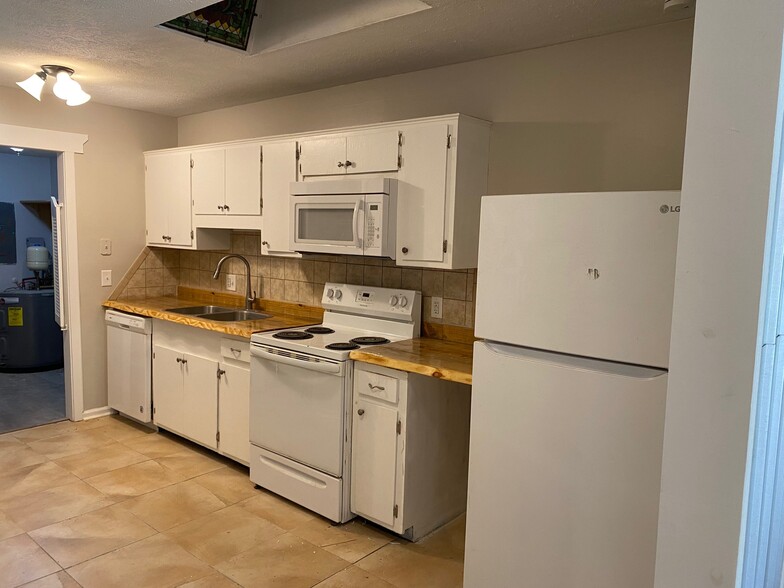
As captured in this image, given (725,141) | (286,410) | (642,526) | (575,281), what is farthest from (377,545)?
(725,141)

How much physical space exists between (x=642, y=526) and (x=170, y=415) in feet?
10.2

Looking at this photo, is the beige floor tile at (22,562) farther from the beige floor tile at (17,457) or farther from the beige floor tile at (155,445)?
the beige floor tile at (155,445)

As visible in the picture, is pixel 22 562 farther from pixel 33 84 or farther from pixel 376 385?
pixel 33 84

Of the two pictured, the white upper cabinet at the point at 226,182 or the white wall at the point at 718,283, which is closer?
the white wall at the point at 718,283

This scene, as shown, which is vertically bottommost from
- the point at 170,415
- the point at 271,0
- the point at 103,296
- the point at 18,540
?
the point at 18,540

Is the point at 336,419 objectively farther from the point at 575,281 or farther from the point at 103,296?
the point at 103,296

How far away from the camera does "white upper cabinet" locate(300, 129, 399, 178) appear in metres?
2.95

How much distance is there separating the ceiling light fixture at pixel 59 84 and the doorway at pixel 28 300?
2.80 feet

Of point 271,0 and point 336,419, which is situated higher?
point 271,0

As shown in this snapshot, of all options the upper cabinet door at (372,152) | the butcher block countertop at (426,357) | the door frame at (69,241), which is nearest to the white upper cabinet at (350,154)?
the upper cabinet door at (372,152)

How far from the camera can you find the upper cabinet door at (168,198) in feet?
13.7

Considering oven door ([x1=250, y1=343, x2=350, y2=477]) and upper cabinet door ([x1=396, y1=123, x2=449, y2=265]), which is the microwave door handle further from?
oven door ([x1=250, y1=343, x2=350, y2=477])

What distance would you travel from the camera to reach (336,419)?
2.80 m

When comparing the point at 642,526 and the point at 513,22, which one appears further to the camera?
the point at 513,22
